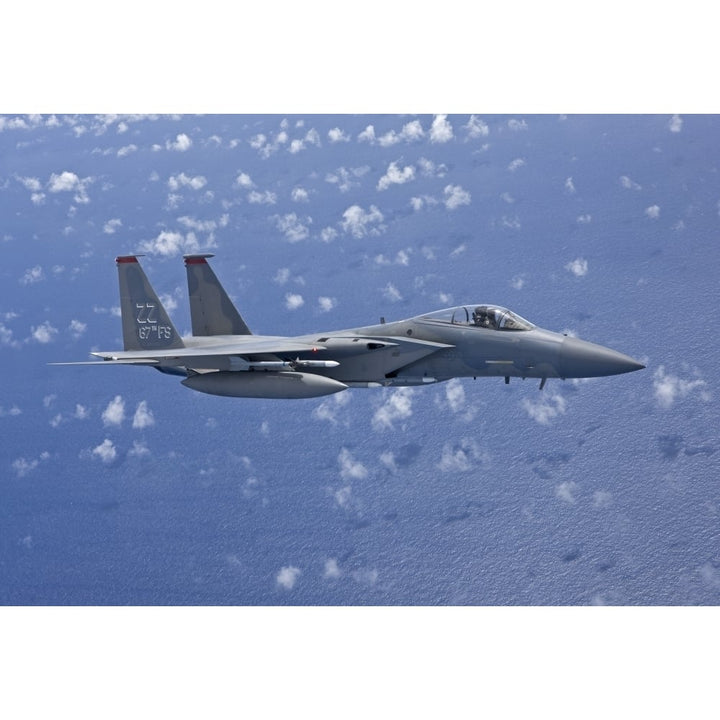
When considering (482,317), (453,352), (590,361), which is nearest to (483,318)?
(482,317)

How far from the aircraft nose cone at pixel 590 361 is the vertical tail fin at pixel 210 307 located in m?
5.26

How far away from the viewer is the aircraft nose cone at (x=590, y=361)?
13.4 meters

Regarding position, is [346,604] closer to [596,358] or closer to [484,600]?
[484,600]

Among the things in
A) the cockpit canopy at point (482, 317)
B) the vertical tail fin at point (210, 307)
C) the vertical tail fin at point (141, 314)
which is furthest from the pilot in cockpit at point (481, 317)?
the vertical tail fin at point (141, 314)

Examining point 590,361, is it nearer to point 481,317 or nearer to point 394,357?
point 481,317

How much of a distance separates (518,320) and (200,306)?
527cm

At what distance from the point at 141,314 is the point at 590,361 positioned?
7.03 meters

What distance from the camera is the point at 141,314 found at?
580 inches

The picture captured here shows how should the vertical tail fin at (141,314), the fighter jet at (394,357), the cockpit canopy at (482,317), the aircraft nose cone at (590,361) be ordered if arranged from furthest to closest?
the vertical tail fin at (141,314)
the cockpit canopy at (482,317)
the fighter jet at (394,357)
the aircraft nose cone at (590,361)

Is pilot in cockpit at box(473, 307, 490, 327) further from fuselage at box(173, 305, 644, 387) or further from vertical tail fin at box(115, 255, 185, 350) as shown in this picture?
vertical tail fin at box(115, 255, 185, 350)

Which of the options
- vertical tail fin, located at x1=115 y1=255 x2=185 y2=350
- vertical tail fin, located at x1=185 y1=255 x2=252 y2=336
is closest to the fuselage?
vertical tail fin, located at x1=185 y1=255 x2=252 y2=336

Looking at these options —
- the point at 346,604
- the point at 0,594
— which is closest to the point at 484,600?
the point at 346,604

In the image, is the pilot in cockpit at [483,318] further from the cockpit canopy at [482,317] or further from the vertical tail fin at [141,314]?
the vertical tail fin at [141,314]

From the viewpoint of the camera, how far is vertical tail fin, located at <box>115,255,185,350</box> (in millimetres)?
14664
